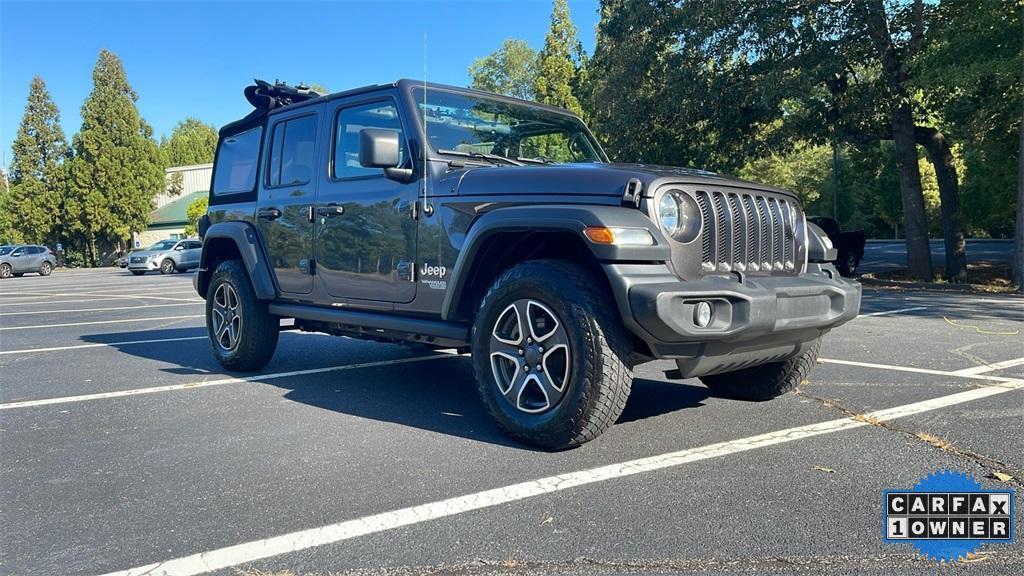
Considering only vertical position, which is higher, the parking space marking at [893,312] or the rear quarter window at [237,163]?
the rear quarter window at [237,163]

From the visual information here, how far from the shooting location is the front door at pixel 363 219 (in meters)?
4.59

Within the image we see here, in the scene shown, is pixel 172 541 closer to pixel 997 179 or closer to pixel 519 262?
pixel 519 262

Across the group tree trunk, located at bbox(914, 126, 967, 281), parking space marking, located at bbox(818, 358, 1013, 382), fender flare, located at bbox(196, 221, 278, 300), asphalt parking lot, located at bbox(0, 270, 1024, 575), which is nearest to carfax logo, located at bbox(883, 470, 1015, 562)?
asphalt parking lot, located at bbox(0, 270, 1024, 575)

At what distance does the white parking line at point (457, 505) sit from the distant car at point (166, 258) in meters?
30.4

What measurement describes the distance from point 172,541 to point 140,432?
1809mm

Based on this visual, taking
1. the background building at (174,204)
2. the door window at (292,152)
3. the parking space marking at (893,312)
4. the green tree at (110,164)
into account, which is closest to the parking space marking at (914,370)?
the parking space marking at (893,312)

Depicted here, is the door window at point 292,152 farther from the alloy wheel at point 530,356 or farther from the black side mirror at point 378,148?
the alloy wheel at point 530,356

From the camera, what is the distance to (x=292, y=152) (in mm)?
5684

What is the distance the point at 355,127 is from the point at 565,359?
8.14 feet

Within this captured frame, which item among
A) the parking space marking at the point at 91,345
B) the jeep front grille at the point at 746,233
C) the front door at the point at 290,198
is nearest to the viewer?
the jeep front grille at the point at 746,233

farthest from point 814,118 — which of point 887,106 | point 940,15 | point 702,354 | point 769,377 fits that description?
point 702,354

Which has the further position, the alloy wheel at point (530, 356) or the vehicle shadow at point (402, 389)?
the vehicle shadow at point (402, 389)

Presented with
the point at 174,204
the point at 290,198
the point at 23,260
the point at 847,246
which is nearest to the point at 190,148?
the point at 174,204

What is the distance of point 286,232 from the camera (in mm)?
5590
